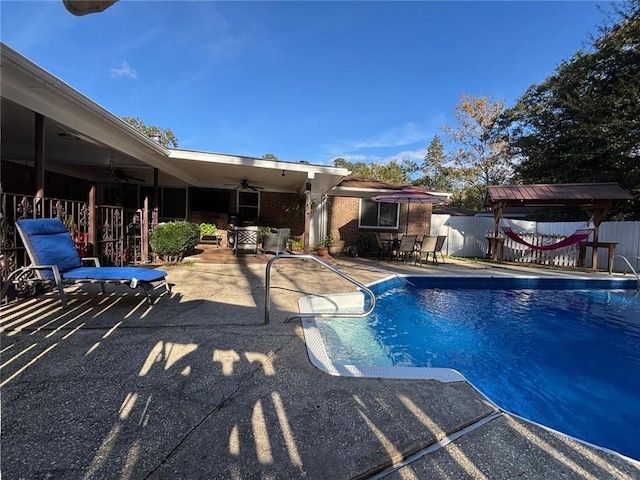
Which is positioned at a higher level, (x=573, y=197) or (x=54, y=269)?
(x=573, y=197)

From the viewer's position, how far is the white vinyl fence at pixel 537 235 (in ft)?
34.2

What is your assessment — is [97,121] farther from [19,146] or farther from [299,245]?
[299,245]

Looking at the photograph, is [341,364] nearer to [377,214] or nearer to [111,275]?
[111,275]

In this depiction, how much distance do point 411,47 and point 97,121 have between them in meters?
11.8

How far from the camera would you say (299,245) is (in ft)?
38.4

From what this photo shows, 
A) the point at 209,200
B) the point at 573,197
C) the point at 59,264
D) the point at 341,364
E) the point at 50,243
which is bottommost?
the point at 341,364

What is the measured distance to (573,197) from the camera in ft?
33.4

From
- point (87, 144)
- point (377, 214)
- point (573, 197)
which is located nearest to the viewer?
point (87, 144)

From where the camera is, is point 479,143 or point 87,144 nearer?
point 87,144

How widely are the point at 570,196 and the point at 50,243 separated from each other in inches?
512

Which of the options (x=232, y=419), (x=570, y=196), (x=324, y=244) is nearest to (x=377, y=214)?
(x=324, y=244)

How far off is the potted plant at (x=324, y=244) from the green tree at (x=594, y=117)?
38.7ft

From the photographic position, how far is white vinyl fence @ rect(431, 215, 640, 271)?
34.2 feet

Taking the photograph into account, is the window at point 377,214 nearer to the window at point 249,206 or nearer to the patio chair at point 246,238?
the window at point 249,206
